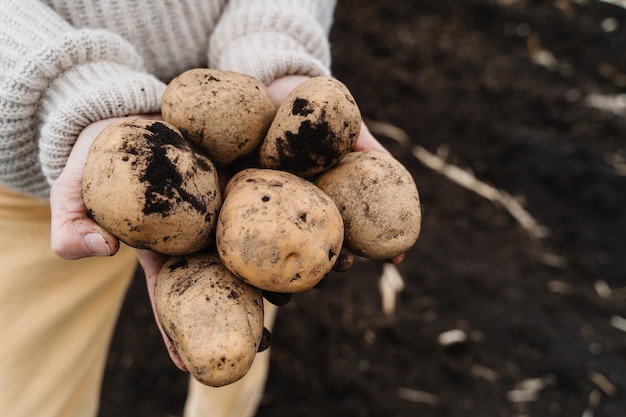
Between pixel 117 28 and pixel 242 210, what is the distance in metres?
0.67

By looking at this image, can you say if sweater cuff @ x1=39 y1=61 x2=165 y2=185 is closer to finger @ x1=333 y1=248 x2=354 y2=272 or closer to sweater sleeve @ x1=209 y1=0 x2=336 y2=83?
sweater sleeve @ x1=209 y1=0 x2=336 y2=83

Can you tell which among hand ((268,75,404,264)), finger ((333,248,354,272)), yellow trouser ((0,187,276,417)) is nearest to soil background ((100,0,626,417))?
yellow trouser ((0,187,276,417))

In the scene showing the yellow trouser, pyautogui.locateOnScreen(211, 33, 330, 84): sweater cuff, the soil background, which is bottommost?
the soil background

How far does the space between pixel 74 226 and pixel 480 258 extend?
1.68 m

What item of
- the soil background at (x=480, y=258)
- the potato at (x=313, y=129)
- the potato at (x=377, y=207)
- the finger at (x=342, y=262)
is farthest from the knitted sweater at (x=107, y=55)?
the soil background at (x=480, y=258)

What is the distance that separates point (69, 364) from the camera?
1.34 meters

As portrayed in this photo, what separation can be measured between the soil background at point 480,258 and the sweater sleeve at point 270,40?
105cm

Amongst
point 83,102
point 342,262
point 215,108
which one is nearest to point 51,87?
point 83,102

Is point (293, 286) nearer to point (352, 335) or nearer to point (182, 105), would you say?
point (182, 105)

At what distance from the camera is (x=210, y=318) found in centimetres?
97

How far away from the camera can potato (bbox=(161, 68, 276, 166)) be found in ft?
3.70

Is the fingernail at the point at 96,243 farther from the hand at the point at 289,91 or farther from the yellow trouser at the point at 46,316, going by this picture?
the hand at the point at 289,91

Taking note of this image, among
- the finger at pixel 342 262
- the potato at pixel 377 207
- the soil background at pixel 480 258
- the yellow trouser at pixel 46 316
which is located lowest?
the soil background at pixel 480 258

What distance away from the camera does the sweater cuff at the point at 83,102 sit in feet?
3.72
